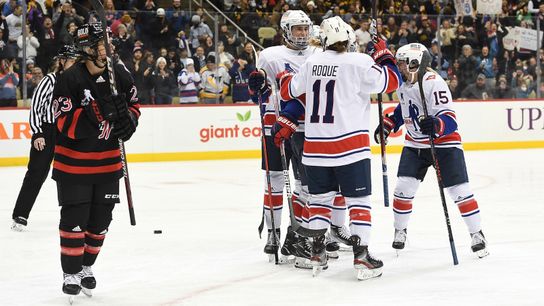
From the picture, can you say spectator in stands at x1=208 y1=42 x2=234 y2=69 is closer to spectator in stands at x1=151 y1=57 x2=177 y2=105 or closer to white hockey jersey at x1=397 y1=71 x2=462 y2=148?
spectator in stands at x1=151 y1=57 x2=177 y2=105

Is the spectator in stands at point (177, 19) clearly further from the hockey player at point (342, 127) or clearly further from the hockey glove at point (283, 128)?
the hockey player at point (342, 127)

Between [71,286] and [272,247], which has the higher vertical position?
[71,286]

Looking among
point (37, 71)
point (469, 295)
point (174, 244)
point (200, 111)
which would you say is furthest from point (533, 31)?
point (469, 295)

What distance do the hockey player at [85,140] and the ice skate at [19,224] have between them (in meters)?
2.52

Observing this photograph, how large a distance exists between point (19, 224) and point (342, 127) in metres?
3.04

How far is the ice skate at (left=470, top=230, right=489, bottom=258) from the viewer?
589 cm

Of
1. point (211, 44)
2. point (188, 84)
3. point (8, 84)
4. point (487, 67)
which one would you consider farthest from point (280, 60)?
point (487, 67)

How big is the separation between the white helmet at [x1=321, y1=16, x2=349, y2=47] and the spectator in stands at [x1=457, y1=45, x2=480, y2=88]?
944cm

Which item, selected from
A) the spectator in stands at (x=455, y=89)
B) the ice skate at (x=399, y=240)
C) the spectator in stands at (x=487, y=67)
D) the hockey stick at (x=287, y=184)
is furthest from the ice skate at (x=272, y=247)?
the spectator in stands at (x=487, y=67)

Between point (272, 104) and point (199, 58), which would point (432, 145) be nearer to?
point (272, 104)

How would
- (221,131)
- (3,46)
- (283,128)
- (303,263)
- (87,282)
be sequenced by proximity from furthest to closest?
(221,131)
(3,46)
(303,263)
(283,128)
(87,282)

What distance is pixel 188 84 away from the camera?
13164 millimetres

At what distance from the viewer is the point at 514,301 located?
4738 mm

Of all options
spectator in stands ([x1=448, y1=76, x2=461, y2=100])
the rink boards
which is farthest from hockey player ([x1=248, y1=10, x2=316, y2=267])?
spectator in stands ([x1=448, y1=76, x2=461, y2=100])
